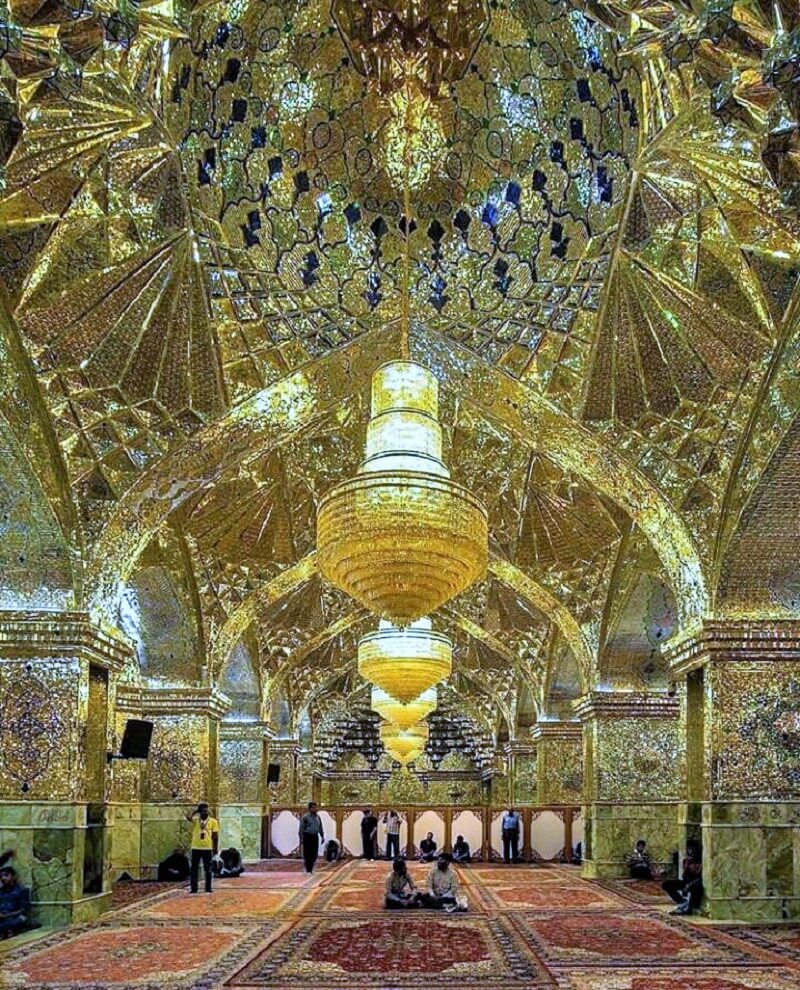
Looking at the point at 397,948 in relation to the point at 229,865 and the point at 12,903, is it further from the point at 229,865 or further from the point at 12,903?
the point at 229,865

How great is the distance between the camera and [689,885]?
26.3ft

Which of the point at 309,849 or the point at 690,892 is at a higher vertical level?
the point at 690,892

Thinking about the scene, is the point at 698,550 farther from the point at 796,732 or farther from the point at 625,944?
the point at 625,944

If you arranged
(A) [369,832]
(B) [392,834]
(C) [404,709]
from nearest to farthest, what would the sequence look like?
(C) [404,709]
(B) [392,834]
(A) [369,832]

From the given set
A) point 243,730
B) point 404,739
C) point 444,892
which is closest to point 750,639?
point 444,892

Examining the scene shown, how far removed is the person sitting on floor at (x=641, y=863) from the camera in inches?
444

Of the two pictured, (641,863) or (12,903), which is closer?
(12,903)

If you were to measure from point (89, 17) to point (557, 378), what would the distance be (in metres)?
4.38

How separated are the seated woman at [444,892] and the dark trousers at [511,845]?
260 inches

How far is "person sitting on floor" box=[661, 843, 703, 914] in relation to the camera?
7.95 meters

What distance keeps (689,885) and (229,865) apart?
5860 millimetres

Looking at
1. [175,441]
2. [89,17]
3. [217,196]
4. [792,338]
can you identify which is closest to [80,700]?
[175,441]

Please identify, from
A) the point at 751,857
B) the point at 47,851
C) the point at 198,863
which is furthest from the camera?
the point at 198,863

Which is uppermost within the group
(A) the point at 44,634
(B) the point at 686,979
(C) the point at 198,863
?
(A) the point at 44,634
